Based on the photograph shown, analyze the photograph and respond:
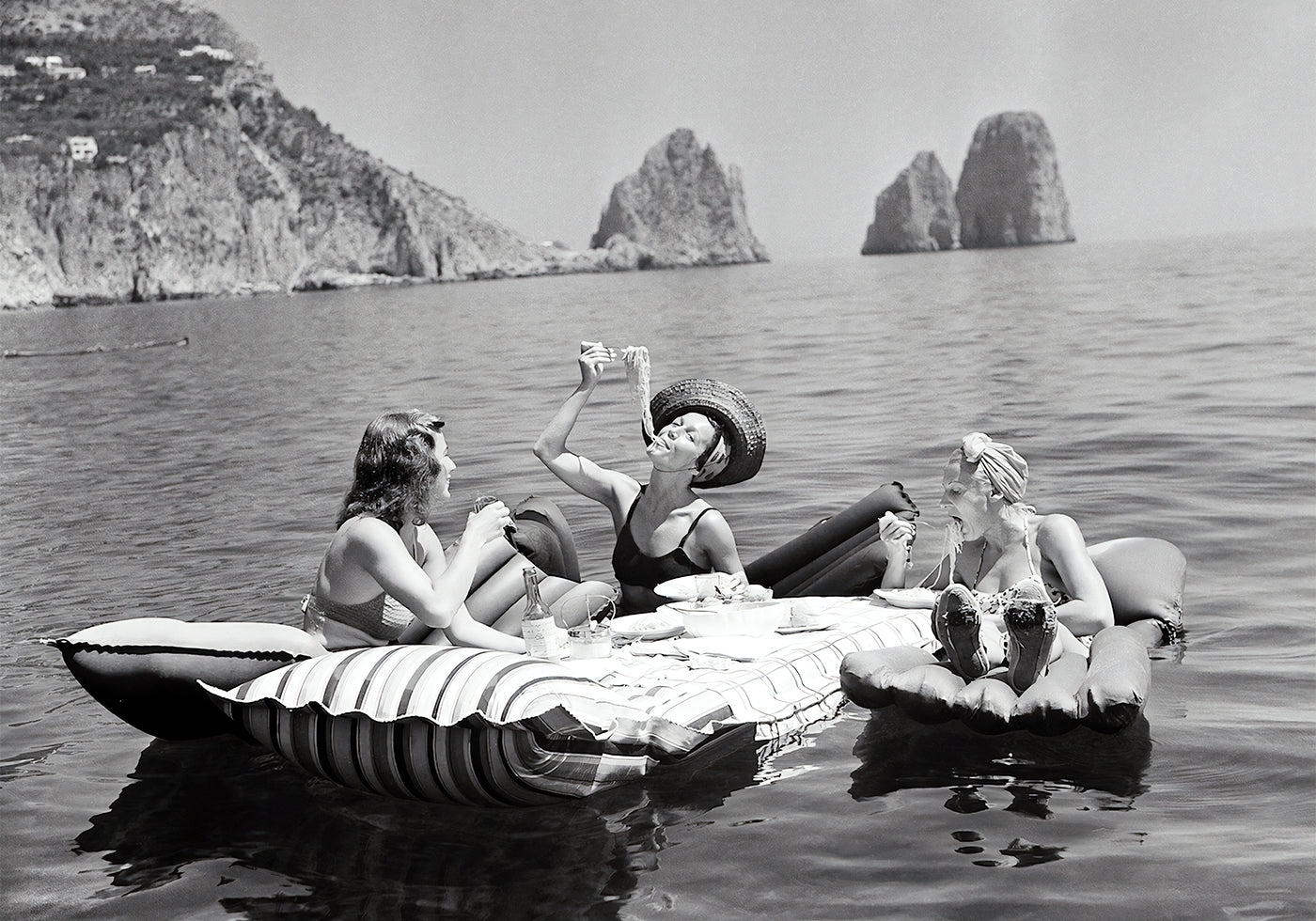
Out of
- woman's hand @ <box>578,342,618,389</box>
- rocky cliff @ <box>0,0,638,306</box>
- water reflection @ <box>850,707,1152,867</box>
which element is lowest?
water reflection @ <box>850,707,1152,867</box>

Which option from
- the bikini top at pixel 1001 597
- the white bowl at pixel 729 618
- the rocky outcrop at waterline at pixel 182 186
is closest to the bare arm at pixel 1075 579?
the bikini top at pixel 1001 597

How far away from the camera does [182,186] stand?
12419 cm

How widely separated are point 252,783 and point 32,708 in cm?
213

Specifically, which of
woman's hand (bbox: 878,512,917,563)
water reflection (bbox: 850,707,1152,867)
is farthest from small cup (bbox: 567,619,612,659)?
woman's hand (bbox: 878,512,917,563)

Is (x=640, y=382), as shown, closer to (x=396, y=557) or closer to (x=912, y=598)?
(x=912, y=598)

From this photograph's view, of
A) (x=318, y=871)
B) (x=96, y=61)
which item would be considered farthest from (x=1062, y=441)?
(x=96, y=61)

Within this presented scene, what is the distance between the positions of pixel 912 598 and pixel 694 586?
3.70 ft

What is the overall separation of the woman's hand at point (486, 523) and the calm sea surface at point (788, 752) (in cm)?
110

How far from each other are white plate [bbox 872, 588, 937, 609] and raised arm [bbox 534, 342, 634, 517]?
1498mm

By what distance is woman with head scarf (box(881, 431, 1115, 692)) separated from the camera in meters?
5.36

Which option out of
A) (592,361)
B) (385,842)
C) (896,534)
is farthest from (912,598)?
(385,842)

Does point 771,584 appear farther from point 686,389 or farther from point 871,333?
point 871,333

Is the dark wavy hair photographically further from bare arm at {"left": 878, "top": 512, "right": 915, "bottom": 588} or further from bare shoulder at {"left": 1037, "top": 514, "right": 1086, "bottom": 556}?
bare shoulder at {"left": 1037, "top": 514, "right": 1086, "bottom": 556}

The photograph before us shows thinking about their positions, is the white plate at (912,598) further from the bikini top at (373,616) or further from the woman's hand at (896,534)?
the bikini top at (373,616)
